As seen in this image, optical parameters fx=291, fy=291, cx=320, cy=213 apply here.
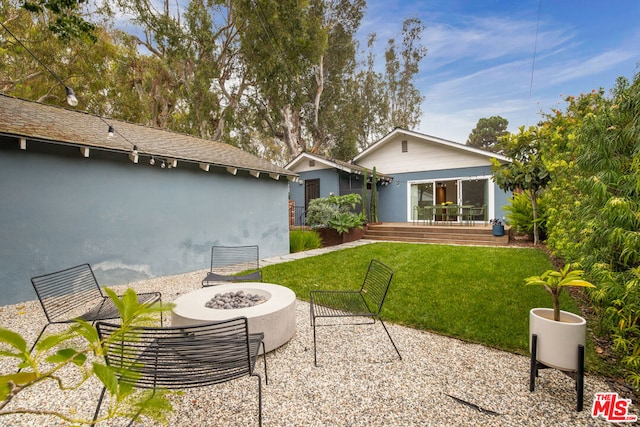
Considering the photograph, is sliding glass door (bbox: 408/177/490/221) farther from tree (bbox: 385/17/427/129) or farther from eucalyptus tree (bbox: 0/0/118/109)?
eucalyptus tree (bbox: 0/0/118/109)

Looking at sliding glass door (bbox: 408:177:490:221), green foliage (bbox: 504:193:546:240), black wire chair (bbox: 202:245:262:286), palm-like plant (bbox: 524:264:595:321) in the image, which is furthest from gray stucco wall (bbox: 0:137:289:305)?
green foliage (bbox: 504:193:546:240)

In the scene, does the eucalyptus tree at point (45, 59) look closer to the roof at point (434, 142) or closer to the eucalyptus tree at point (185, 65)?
the eucalyptus tree at point (185, 65)

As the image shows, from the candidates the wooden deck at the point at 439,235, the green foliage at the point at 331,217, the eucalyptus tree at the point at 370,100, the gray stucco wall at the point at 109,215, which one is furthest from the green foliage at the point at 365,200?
the eucalyptus tree at the point at 370,100

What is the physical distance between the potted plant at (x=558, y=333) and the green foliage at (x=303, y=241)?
25.0 feet

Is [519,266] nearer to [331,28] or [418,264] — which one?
[418,264]

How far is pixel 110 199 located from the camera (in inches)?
226

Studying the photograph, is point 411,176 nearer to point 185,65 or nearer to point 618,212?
point 618,212

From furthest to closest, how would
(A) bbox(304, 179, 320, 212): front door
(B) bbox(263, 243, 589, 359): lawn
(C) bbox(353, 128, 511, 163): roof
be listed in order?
1. (A) bbox(304, 179, 320, 212): front door
2. (C) bbox(353, 128, 511, 163): roof
3. (B) bbox(263, 243, 589, 359): lawn

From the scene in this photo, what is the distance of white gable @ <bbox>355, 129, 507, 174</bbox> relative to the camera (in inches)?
502

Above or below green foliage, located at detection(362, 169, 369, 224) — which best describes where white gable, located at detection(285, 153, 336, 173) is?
above

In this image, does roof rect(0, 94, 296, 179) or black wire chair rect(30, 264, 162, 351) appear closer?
black wire chair rect(30, 264, 162, 351)

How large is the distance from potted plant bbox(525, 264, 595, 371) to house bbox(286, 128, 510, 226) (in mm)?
10665

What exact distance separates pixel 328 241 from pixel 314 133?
11940 mm

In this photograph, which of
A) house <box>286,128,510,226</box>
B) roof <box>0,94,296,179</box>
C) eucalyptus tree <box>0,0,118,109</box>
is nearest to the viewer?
roof <box>0,94,296,179</box>
